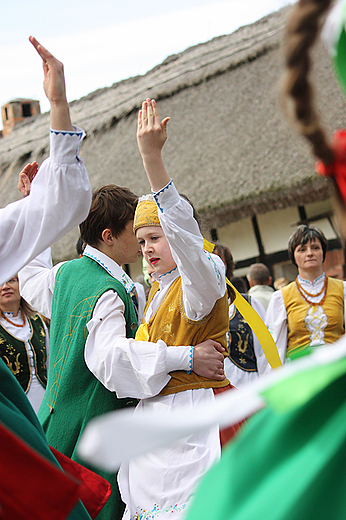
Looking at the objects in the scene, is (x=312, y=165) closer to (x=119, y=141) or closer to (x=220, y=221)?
(x=220, y=221)

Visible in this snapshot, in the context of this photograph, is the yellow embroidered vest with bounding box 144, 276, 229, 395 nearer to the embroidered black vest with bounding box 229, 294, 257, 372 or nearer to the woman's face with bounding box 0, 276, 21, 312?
the embroidered black vest with bounding box 229, 294, 257, 372

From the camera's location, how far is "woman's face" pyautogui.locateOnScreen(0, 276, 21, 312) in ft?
13.0

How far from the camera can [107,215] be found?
101 inches

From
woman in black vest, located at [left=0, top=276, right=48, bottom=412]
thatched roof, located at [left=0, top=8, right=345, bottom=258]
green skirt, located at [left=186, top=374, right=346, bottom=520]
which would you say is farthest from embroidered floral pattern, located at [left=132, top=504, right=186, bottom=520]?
thatched roof, located at [left=0, top=8, right=345, bottom=258]

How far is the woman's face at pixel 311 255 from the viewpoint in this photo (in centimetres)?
442

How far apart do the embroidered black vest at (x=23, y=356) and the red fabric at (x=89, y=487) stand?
202 centimetres

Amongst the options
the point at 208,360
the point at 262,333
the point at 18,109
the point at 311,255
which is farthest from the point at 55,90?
the point at 18,109

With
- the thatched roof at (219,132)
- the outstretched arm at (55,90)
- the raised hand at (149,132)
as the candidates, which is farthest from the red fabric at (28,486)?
the thatched roof at (219,132)

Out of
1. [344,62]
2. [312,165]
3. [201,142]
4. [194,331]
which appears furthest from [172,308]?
[201,142]

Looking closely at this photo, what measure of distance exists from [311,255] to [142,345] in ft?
8.74

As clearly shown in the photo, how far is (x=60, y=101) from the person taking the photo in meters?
1.62

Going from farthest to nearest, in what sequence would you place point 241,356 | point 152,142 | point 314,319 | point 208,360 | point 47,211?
point 314,319
point 241,356
point 208,360
point 152,142
point 47,211

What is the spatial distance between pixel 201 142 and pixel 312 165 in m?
2.32

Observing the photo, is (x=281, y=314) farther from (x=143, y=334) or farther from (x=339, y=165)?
(x=339, y=165)
